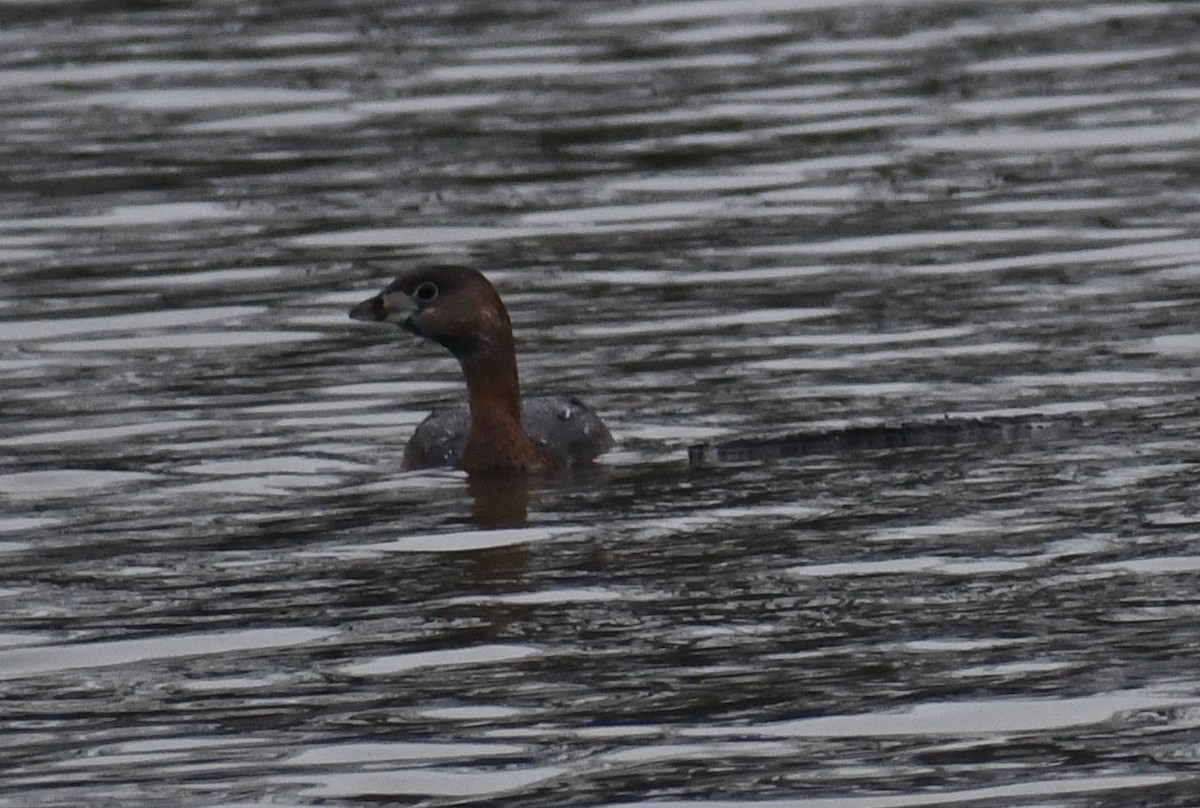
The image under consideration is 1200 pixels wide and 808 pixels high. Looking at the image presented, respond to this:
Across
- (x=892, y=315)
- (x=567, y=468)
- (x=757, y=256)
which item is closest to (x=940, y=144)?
(x=757, y=256)

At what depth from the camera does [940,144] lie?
20.2 metres

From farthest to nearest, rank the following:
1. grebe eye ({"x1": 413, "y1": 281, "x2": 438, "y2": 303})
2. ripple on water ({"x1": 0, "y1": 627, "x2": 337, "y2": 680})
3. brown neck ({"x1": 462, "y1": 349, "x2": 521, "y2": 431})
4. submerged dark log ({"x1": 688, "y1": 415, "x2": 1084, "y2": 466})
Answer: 1. grebe eye ({"x1": 413, "y1": 281, "x2": 438, "y2": 303})
2. brown neck ({"x1": 462, "y1": 349, "x2": 521, "y2": 431})
3. submerged dark log ({"x1": 688, "y1": 415, "x2": 1084, "y2": 466})
4. ripple on water ({"x1": 0, "y1": 627, "x2": 337, "y2": 680})

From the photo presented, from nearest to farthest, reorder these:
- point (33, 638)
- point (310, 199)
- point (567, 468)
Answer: point (33, 638) < point (567, 468) < point (310, 199)

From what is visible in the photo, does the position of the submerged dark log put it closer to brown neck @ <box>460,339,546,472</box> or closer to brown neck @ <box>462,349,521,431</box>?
brown neck @ <box>460,339,546,472</box>

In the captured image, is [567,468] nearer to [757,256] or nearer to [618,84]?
[757,256]

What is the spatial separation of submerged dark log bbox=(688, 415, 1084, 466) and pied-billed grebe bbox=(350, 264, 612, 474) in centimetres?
68

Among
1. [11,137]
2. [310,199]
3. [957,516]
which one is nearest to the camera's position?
[957,516]

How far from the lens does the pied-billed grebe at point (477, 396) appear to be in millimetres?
13281

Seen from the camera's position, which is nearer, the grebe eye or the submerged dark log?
the submerged dark log

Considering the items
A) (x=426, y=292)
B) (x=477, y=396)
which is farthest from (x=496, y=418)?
(x=426, y=292)

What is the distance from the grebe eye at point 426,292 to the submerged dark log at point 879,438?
55.3 inches

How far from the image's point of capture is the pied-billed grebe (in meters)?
13.3

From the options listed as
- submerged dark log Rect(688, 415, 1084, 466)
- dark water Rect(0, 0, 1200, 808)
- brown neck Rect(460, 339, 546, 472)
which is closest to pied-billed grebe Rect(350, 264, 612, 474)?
brown neck Rect(460, 339, 546, 472)

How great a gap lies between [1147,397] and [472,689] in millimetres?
4967
